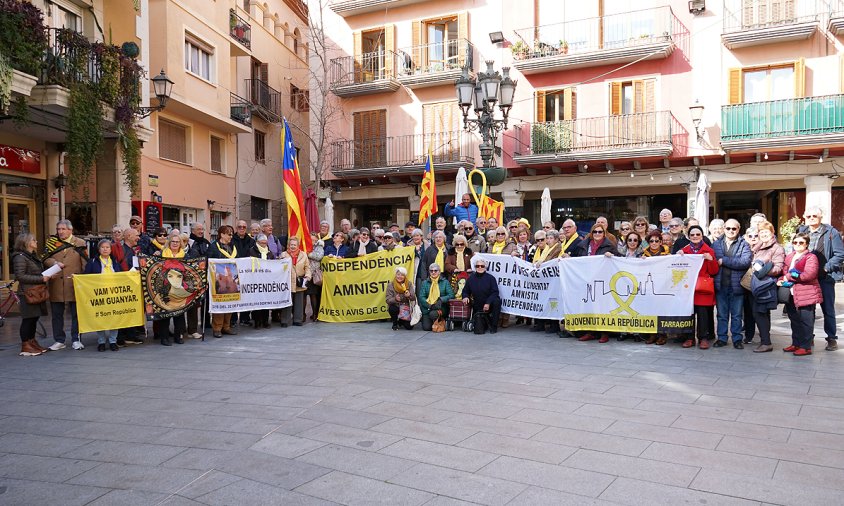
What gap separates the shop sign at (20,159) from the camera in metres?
13.8

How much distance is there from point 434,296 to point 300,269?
2.57 m

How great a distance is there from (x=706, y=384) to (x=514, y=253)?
16.0 ft

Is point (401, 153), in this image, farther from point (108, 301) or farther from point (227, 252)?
point (108, 301)

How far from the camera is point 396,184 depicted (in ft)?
83.3

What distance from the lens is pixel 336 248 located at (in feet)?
40.3

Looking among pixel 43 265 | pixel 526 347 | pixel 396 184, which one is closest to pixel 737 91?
pixel 396 184

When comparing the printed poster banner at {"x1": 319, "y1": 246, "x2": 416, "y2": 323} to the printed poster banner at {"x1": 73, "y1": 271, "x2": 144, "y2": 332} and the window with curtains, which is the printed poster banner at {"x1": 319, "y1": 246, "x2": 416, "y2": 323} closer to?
the printed poster banner at {"x1": 73, "y1": 271, "x2": 144, "y2": 332}

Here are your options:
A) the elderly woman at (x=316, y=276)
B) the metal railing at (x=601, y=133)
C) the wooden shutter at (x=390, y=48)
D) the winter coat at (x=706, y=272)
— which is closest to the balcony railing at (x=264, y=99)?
the wooden shutter at (x=390, y=48)

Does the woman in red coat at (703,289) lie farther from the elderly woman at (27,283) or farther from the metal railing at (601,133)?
the metal railing at (601,133)

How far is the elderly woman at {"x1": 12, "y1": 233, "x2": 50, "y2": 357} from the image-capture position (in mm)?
8797

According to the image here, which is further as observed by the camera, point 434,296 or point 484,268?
point 434,296

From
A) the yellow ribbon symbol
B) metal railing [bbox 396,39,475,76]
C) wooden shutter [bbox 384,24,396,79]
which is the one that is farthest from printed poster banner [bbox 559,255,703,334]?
wooden shutter [bbox 384,24,396,79]

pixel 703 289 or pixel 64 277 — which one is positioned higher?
pixel 64 277

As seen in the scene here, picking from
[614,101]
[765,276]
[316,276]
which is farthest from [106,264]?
[614,101]
